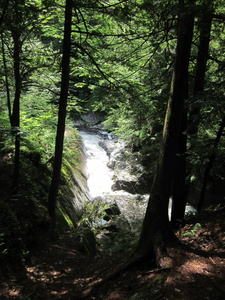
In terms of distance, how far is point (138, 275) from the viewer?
376 centimetres

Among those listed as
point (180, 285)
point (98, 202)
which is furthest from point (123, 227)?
point (180, 285)

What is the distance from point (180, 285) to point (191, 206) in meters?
10.1

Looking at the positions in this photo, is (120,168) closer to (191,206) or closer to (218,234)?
(191,206)

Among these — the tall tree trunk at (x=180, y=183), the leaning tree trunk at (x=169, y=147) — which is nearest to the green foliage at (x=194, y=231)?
the tall tree trunk at (x=180, y=183)

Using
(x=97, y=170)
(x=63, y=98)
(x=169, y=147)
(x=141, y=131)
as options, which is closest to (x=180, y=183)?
(x=169, y=147)

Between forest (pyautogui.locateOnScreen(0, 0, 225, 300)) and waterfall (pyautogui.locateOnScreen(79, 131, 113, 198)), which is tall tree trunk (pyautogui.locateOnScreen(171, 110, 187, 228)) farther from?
waterfall (pyautogui.locateOnScreen(79, 131, 113, 198))

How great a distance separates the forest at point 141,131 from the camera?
3867mm

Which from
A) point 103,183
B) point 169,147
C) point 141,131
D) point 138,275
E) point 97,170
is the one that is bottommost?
point 103,183

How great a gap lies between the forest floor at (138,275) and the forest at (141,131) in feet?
0.07

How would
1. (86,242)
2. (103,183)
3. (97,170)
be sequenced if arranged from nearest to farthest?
(86,242) → (103,183) → (97,170)

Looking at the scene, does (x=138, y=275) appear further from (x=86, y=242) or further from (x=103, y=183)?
(x=103, y=183)

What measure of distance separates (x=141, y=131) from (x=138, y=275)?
7375 millimetres

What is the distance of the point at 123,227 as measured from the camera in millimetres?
9703

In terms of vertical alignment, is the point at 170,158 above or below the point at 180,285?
above
